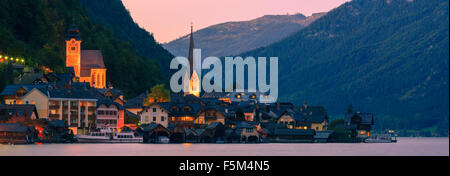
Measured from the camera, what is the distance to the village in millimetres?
118188

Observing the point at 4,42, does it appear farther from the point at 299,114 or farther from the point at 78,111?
the point at 299,114

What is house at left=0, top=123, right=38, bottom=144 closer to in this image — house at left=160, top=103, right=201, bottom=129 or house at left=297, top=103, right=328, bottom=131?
house at left=160, top=103, right=201, bottom=129

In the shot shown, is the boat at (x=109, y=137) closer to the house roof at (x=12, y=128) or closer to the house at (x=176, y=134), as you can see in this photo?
the house at (x=176, y=134)

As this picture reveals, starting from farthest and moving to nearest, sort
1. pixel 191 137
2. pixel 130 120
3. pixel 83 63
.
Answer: pixel 83 63 → pixel 130 120 → pixel 191 137

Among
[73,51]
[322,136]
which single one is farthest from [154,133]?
[73,51]

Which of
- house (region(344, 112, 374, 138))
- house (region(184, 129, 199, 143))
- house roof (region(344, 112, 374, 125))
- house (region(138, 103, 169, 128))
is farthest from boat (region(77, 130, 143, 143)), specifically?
house roof (region(344, 112, 374, 125))

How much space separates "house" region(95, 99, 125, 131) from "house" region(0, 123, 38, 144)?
67.8 ft

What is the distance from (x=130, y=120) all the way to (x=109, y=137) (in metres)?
13.9

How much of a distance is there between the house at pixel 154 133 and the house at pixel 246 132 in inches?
472

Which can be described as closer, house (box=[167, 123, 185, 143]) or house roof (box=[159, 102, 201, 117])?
house (box=[167, 123, 185, 143])

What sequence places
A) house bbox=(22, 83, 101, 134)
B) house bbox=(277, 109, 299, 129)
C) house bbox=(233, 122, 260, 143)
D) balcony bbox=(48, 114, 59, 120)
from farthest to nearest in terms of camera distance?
1. house bbox=(277, 109, 299, 129)
2. house bbox=(233, 122, 260, 143)
3. balcony bbox=(48, 114, 59, 120)
4. house bbox=(22, 83, 101, 134)

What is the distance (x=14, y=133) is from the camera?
111 m

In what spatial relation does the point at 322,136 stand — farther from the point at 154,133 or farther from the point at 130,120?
the point at 154,133
